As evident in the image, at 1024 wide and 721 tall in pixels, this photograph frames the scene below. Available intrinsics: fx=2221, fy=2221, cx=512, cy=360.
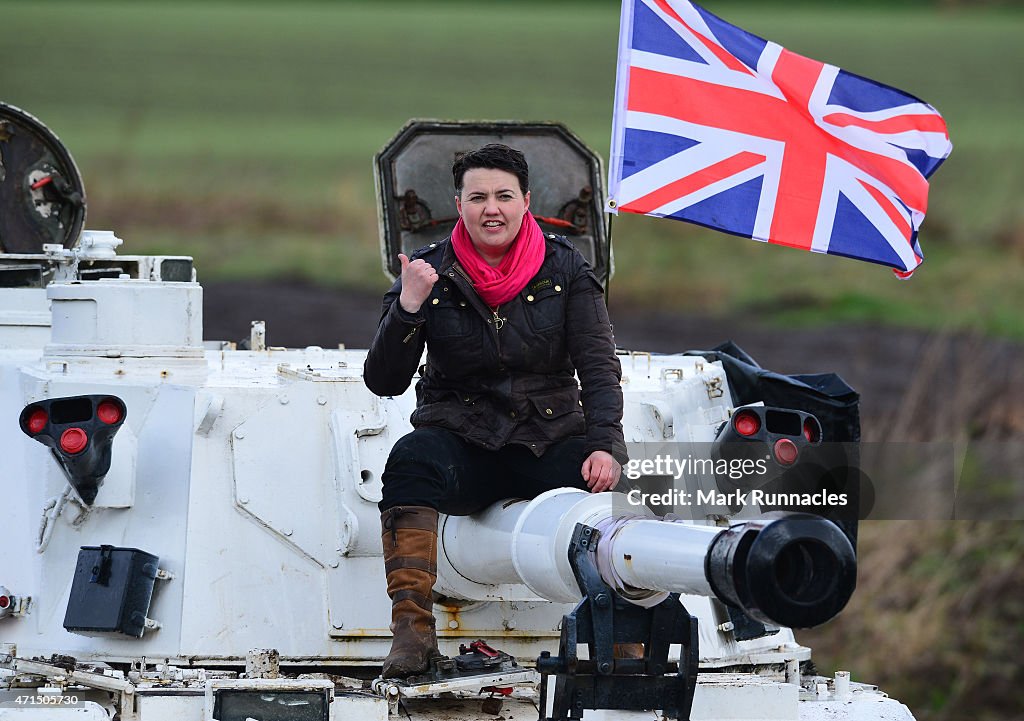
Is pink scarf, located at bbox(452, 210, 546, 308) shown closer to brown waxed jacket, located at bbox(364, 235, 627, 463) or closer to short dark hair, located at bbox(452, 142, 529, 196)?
brown waxed jacket, located at bbox(364, 235, 627, 463)

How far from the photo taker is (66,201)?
12.7m

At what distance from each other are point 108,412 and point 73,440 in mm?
187

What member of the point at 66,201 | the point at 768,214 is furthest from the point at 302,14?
the point at 768,214

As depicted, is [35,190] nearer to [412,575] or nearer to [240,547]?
[240,547]

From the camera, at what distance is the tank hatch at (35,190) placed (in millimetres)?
12445

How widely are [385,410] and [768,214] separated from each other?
2.07m

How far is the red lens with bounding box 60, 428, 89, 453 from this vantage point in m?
9.28

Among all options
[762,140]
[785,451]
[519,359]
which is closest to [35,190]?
[762,140]

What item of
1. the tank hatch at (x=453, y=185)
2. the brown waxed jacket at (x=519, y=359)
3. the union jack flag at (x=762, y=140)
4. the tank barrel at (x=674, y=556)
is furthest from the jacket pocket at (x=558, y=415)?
the tank hatch at (x=453, y=185)

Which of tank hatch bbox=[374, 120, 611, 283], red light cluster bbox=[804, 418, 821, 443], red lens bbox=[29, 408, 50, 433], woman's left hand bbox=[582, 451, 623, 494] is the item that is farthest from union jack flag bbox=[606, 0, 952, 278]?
red lens bbox=[29, 408, 50, 433]

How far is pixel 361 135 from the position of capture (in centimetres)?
2980

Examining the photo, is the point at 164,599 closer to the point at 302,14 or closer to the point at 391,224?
the point at 391,224

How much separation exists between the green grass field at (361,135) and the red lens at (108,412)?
1835 cm

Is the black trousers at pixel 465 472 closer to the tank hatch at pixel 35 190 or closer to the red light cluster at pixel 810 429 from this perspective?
the red light cluster at pixel 810 429
